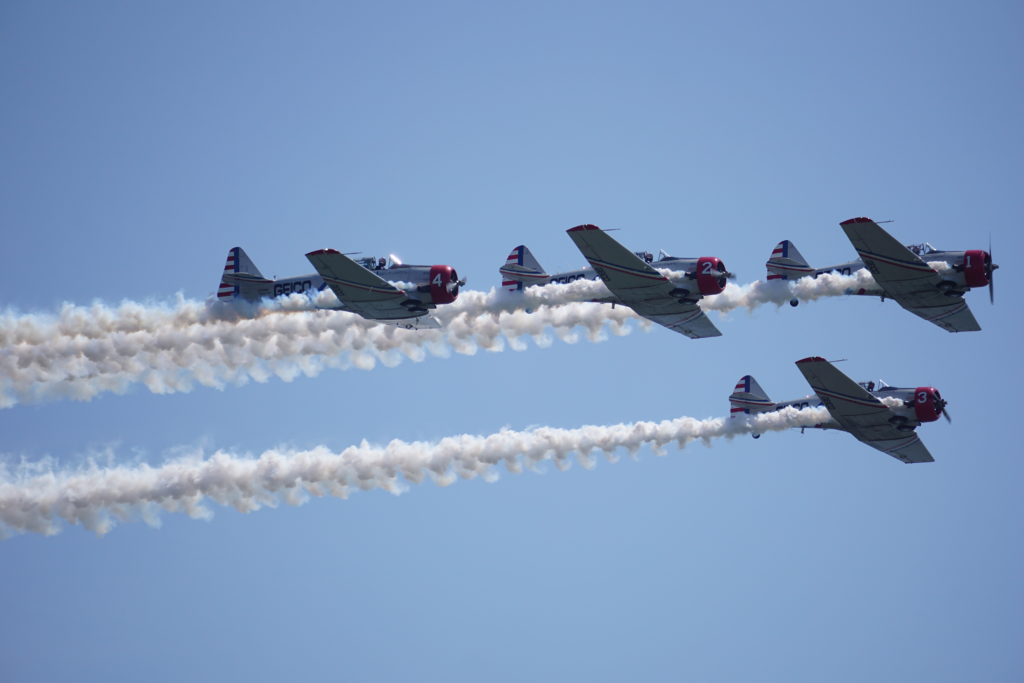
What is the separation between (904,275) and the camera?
231 ft

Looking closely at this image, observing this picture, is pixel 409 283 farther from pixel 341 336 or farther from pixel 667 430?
pixel 667 430

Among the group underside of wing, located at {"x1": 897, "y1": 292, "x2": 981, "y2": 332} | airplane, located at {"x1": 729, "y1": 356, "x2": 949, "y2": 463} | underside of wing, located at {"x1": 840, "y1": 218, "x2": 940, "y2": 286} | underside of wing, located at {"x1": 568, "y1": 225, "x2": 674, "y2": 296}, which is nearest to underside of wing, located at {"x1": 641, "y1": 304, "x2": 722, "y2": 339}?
underside of wing, located at {"x1": 568, "y1": 225, "x2": 674, "y2": 296}

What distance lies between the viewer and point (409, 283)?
67500mm

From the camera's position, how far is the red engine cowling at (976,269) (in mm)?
69750

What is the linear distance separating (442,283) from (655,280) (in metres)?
7.27

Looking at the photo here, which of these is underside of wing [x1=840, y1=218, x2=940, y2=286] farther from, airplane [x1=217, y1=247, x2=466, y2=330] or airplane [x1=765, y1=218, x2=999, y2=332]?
airplane [x1=217, y1=247, x2=466, y2=330]

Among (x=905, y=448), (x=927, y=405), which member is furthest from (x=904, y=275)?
(x=905, y=448)

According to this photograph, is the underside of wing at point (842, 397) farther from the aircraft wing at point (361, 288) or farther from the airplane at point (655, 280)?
the aircraft wing at point (361, 288)

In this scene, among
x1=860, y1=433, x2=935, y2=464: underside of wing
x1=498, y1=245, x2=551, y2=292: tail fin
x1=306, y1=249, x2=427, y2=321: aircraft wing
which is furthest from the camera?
x1=498, y1=245, x2=551, y2=292: tail fin

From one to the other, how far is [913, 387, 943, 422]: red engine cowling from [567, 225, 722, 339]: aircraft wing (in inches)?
279

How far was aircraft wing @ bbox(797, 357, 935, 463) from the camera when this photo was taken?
68.9 m

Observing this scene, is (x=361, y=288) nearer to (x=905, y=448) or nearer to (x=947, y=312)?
(x=905, y=448)

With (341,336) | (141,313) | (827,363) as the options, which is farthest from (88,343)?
(827,363)

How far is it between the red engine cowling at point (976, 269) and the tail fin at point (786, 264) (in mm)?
6115
